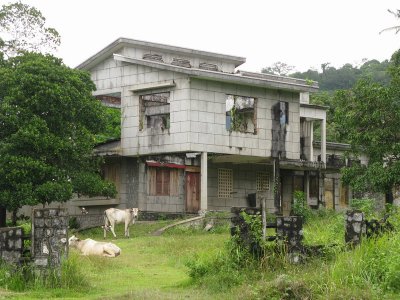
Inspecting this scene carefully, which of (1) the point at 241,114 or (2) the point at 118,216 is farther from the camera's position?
(1) the point at 241,114

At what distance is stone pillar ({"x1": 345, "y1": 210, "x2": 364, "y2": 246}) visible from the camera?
15.0 m

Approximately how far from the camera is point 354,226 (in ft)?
49.7

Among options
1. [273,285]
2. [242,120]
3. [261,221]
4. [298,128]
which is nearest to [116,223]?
[242,120]

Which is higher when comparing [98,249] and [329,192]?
[329,192]

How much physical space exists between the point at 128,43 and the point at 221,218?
875 cm

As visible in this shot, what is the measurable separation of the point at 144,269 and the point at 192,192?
15.9m

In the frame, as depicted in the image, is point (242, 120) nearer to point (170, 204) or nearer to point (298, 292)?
point (170, 204)

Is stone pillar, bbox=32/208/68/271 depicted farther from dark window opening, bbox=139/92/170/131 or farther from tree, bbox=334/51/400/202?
dark window opening, bbox=139/92/170/131

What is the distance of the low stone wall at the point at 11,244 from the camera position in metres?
14.1

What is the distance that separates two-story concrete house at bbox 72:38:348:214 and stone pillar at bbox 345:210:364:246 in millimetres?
15101

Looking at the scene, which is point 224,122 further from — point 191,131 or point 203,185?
point 203,185

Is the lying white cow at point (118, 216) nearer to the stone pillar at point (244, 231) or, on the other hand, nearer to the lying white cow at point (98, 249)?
the lying white cow at point (98, 249)

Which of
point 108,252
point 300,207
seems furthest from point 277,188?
point 108,252

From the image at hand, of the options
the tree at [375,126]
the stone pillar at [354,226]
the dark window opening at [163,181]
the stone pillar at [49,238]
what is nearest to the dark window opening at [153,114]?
the dark window opening at [163,181]
